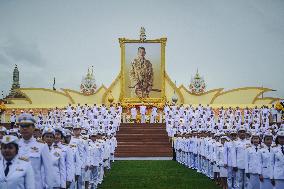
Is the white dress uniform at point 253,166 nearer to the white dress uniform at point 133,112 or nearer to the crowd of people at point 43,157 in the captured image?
the crowd of people at point 43,157

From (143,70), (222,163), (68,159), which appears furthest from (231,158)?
(143,70)

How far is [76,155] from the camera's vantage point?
10305 mm

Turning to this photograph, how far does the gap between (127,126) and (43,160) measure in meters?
29.8

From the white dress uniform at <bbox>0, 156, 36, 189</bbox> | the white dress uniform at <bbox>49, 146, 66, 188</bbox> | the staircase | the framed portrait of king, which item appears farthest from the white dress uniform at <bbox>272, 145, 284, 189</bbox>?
the framed portrait of king

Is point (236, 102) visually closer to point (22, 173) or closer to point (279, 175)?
point (279, 175)

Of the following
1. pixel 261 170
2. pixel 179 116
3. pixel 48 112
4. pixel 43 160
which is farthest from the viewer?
pixel 48 112

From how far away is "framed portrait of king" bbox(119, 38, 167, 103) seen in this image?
42000 mm

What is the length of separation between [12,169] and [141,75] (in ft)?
119

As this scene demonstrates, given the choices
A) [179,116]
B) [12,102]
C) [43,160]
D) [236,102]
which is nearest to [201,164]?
[43,160]

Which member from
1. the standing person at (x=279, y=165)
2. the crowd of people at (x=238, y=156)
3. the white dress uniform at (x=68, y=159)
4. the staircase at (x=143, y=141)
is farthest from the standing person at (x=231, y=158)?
the staircase at (x=143, y=141)

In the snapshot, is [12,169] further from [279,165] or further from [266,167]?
[266,167]

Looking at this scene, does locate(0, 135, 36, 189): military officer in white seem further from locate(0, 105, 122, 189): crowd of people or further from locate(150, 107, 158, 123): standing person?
locate(150, 107, 158, 123): standing person

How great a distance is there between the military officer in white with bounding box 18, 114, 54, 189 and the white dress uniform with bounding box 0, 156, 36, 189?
901 millimetres

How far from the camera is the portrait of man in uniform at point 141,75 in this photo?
4200cm
